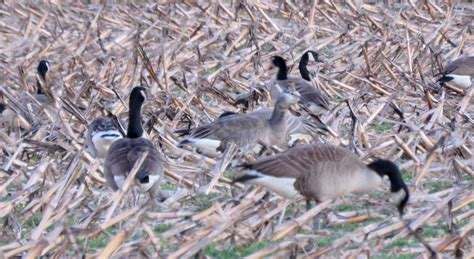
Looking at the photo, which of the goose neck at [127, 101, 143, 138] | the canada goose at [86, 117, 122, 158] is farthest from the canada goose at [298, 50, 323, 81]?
the goose neck at [127, 101, 143, 138]

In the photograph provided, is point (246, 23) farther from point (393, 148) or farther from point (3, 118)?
point (393, 148)

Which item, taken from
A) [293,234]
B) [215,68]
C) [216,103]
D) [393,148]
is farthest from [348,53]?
[293,234]

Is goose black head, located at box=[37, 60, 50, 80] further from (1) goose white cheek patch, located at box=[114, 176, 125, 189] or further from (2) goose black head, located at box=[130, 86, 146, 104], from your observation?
(1) goose white cheek patch, located at box=[114, 176, 125, 189]

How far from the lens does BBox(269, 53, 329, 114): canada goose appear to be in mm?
12656

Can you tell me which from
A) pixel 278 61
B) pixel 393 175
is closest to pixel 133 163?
pixel 393 175

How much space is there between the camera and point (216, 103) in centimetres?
1269

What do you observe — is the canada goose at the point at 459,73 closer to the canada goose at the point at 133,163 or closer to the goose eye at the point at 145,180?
the canada goose at the point at 133,163

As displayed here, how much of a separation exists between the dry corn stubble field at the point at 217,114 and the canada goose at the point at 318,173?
15 cm

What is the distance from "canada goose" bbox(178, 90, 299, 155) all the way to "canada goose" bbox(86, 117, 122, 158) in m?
0.66

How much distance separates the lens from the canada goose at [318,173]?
8156 mm

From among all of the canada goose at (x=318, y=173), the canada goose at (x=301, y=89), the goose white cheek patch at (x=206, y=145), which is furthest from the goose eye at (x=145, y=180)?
the canada goose at (x=301, y=89)

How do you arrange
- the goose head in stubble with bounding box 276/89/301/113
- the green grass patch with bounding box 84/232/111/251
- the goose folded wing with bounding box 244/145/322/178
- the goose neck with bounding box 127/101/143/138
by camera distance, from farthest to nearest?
the goose head in stubble with bounding box 276/89/301/113
the goose neck with bounding box 127/101/143/138
the goose folded wing with bounding box 244/145/322/178
the green grass patch with bounding box 84/232/111/251

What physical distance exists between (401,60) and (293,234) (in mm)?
7895

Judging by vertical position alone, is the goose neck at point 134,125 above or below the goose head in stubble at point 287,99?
above
